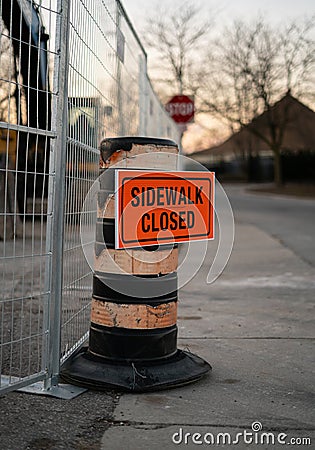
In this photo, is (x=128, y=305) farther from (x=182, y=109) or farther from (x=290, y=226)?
(x=182, y=109)

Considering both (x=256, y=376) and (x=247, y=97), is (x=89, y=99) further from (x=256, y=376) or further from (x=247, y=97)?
(x=247, y=97)

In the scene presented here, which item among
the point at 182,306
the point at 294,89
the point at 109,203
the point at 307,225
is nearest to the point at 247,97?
the point at 294,89

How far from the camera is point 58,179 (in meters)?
4.23

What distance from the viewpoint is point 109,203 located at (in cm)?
443

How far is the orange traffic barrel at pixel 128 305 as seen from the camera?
439 cm

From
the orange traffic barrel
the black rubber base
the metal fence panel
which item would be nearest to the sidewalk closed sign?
the orange traffic barrel

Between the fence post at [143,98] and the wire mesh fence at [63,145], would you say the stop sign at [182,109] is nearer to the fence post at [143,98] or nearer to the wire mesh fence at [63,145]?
the fence post at [143,98]

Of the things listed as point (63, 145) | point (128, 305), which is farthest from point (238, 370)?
point (63, 145)

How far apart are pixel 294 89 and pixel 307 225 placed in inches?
1056

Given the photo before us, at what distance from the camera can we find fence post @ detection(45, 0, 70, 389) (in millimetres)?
4215

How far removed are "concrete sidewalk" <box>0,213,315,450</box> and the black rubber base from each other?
6 cm

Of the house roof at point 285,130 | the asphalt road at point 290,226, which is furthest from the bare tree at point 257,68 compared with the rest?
the asphalt road at point 290,226

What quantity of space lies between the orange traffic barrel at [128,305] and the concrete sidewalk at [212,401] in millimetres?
146

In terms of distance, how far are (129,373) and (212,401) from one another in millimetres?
522
